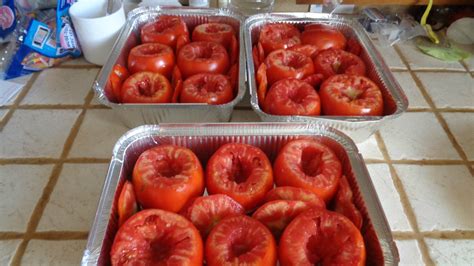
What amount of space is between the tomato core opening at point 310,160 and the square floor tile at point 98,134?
0.37m

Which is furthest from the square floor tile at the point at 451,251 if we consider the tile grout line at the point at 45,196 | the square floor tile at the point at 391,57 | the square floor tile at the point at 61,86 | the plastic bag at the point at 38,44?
the plastic bag at the point at 38,44

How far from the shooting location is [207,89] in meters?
0.77

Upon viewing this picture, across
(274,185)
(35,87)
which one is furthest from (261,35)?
(35,87)

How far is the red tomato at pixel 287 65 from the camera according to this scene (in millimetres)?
801

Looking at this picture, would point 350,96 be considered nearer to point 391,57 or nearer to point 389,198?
point 389,198

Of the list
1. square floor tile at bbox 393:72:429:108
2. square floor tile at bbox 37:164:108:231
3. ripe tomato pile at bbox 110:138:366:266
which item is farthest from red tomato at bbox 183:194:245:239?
square floor tile at bbox 393:72:429:108

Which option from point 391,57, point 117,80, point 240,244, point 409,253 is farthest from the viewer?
point 391,57

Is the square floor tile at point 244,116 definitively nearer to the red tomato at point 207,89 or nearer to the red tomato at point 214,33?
the red tomato at point 207,89

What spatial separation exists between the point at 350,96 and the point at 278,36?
0.26m

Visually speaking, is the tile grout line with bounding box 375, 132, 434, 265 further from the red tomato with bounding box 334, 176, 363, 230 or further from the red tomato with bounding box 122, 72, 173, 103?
the red tomato with bounding box 122, 72, 173, 103

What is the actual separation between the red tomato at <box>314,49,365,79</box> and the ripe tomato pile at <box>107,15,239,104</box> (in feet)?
0.61

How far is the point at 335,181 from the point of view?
0.58m

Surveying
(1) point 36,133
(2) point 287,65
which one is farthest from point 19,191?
(2) point 287,65

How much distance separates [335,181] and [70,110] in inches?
23.3
